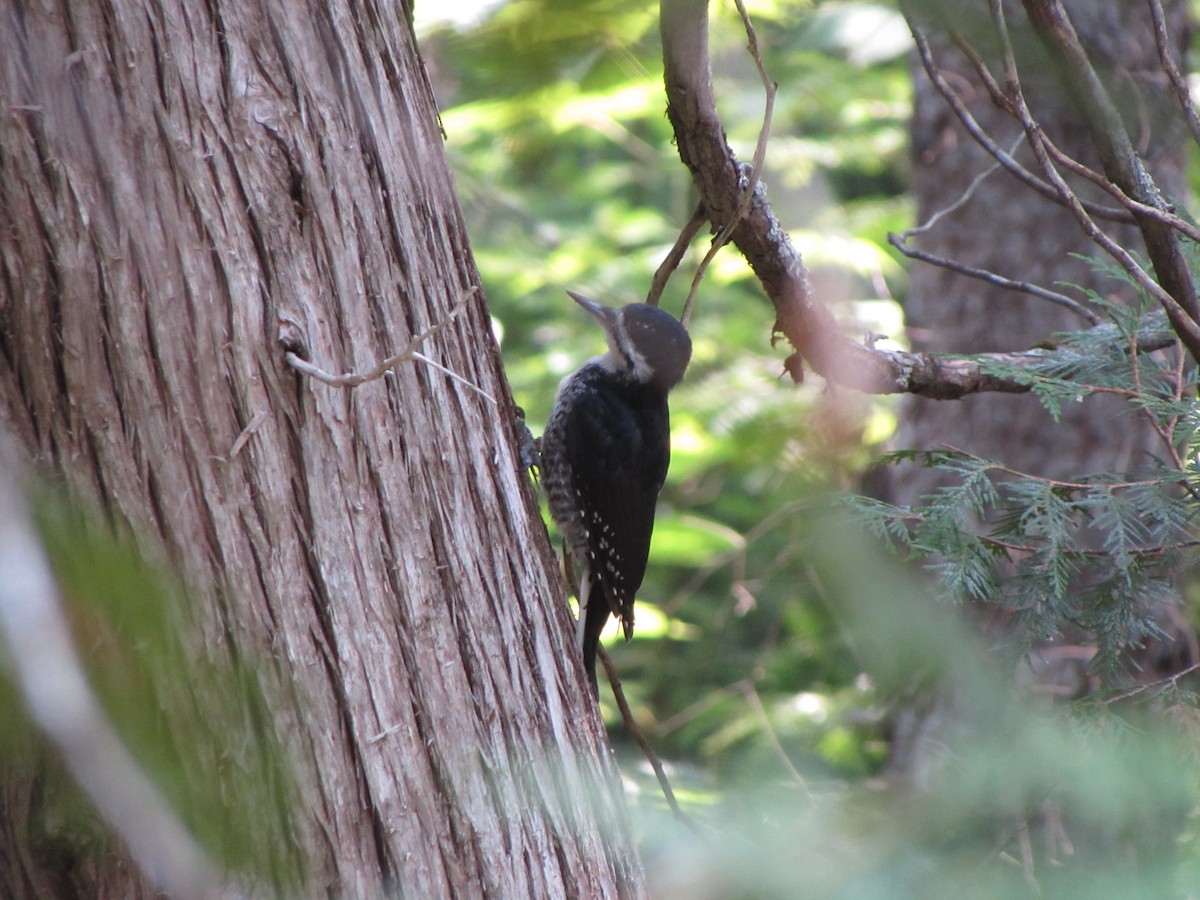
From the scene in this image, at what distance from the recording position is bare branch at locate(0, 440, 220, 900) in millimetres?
554

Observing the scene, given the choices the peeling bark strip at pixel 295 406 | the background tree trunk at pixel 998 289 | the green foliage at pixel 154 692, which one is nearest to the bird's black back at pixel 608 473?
the background tree trunk at pixel 998 289

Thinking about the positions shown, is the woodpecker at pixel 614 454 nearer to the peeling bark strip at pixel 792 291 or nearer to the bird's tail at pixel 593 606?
the bird's tail at pixel 593 606

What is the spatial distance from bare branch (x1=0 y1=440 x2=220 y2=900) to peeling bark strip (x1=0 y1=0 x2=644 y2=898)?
2.60 feet

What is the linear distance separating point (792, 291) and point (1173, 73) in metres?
0.98

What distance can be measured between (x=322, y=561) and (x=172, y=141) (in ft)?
2.16

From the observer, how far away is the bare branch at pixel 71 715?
55 centimetres

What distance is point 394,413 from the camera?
70.4 inches

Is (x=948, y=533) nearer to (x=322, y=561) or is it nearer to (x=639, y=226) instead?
(x=322, y=561)

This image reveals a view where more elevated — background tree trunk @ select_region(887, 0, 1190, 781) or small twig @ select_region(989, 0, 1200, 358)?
background tree trunk @ select_region(887, 0, 1190, 781)

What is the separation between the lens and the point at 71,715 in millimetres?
548

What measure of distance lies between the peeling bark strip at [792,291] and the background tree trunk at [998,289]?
1919 mm

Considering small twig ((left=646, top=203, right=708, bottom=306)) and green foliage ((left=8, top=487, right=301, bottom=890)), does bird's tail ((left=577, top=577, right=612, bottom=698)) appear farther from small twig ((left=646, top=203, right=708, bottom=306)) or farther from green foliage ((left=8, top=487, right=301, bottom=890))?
green foliage ((left=8, top=487, right=301, bottom=890))

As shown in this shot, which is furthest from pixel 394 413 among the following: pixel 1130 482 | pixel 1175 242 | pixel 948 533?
pixel 1175 242

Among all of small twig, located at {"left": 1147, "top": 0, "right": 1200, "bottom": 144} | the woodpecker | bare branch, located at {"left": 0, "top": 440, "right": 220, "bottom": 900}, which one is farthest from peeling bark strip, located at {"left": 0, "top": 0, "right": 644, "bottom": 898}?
the woodpecker
